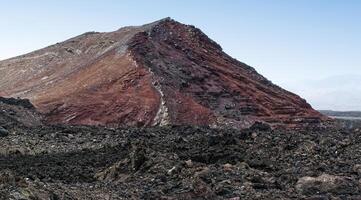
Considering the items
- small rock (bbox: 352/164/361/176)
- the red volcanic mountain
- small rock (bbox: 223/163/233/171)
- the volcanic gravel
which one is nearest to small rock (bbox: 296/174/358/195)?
the volcanic gravel

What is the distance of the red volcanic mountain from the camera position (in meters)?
38.5

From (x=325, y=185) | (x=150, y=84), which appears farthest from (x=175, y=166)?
(x=150, y=84)

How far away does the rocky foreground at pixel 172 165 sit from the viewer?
1652 centimetres

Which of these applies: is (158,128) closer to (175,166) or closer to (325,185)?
(175,166)

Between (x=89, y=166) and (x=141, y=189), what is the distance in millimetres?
5491

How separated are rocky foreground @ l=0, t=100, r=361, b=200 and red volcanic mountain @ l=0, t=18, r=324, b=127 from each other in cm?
640

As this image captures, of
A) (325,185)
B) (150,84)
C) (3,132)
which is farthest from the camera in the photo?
(150,84)

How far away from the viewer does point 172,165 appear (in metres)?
19.6

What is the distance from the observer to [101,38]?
5131 cm

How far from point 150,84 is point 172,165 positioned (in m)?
20.9

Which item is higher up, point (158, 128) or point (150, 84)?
point (150, 84)

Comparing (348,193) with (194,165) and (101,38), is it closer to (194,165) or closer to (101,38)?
(194,165)

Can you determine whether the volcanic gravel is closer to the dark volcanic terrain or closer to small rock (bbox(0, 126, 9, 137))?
the dark volcanic terrain

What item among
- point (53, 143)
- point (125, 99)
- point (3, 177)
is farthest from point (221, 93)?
point (3, 177)
